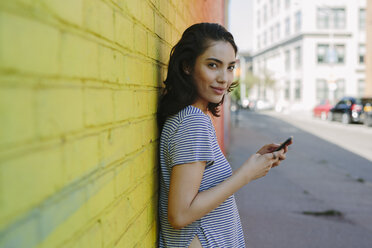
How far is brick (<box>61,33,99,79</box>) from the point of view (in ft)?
2.97

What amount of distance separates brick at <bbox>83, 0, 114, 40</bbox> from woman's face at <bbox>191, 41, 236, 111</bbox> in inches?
29.5

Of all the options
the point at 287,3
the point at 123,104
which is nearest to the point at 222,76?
the point at 123,104

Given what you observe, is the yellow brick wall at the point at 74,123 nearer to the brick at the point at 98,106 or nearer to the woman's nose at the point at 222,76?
the brick at the point at 98,106

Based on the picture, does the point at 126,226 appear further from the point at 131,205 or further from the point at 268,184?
the point at 268,184

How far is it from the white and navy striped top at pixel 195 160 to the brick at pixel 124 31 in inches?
17.0

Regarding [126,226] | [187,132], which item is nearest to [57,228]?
[126,226]

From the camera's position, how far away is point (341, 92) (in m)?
43.5

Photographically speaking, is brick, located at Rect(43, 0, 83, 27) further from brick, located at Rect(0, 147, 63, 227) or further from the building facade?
the building facade

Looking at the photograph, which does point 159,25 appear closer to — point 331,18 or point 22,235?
point 22,235

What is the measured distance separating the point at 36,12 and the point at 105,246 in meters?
0.77

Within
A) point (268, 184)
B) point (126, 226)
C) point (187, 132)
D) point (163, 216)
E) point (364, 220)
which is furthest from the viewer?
point (268, 184)

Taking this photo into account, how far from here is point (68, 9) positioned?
0.93 m

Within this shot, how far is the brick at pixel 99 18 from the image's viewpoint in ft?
3.48

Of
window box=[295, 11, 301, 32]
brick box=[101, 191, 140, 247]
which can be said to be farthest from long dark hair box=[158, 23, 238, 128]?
window box=[295, 11, 301, 32]
